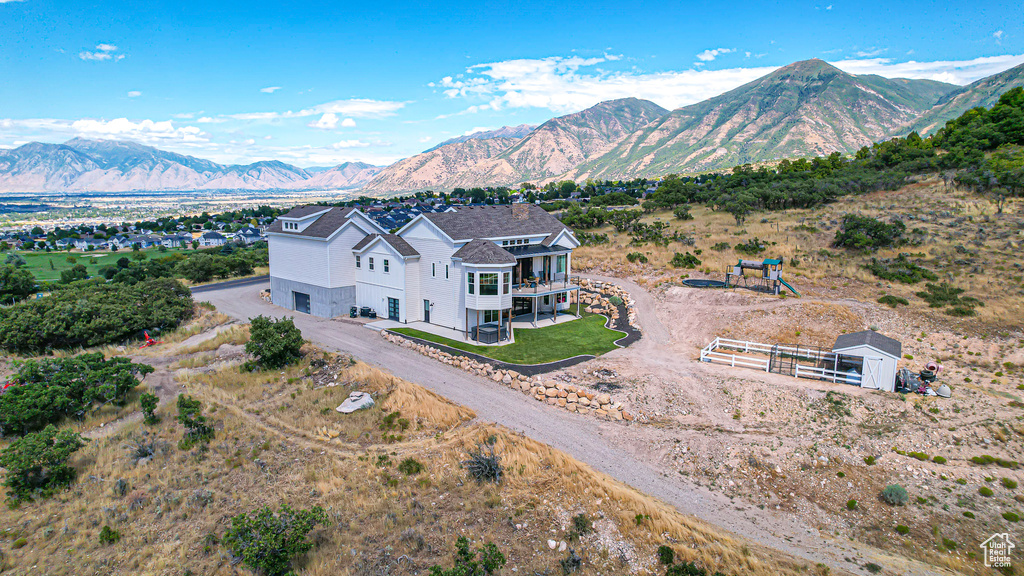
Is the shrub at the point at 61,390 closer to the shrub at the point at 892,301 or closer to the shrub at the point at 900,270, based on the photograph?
the shrub at the point at 892,301

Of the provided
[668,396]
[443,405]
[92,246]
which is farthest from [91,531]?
[92,246]

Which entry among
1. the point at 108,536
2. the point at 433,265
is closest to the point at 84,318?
the point at 433,265

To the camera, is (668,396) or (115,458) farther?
(668,396)

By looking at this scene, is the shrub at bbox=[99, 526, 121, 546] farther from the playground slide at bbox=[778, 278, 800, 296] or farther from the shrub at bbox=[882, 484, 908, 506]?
the playground slide at bbox=[778, 278, 800, 296]

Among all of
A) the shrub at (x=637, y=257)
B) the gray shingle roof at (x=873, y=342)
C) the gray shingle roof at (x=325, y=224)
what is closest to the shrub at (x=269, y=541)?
the gray shingle roof at (x=873, y=342)

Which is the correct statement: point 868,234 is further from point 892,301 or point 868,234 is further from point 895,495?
point 895,495

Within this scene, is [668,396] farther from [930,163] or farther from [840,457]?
[930,163]

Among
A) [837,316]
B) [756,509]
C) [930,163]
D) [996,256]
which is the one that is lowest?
[756,509]
